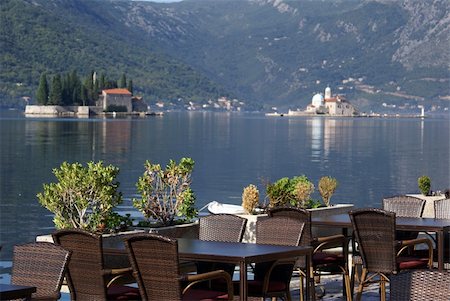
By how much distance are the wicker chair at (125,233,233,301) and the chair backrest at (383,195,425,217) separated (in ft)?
12.2

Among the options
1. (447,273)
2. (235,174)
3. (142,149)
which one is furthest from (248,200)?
(142,149)

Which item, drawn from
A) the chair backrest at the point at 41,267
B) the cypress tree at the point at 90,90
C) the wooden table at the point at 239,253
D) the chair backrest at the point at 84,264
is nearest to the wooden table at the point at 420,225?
the wooden table at the point at 239,253

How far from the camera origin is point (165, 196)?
11.0 meters

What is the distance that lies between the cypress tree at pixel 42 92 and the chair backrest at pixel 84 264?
474 feet

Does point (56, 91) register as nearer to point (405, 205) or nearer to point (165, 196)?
point (165, 196)

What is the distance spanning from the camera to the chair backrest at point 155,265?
627 cm

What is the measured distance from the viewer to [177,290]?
248 inches

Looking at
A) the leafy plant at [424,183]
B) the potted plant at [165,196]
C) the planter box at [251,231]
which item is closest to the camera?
the potted plant at [165,196]

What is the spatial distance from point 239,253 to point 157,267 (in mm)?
687

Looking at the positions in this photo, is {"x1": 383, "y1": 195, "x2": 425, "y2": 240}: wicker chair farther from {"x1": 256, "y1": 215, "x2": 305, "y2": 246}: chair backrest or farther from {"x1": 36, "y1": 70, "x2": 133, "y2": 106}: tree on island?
{"x1": 36, "y1": 70, "x2": 133, "y2": 106}: tree on island

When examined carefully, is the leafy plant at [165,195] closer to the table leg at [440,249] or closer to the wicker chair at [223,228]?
the wicker chair at [223,228]

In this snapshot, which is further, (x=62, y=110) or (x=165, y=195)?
(x=62, y=110)

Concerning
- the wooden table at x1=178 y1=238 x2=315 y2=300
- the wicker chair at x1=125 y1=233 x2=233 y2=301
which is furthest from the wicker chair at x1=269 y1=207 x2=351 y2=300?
the wicker chair at x1=125 y1=233 x2=233 y2=301

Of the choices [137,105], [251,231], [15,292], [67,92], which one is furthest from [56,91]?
[15,292]
